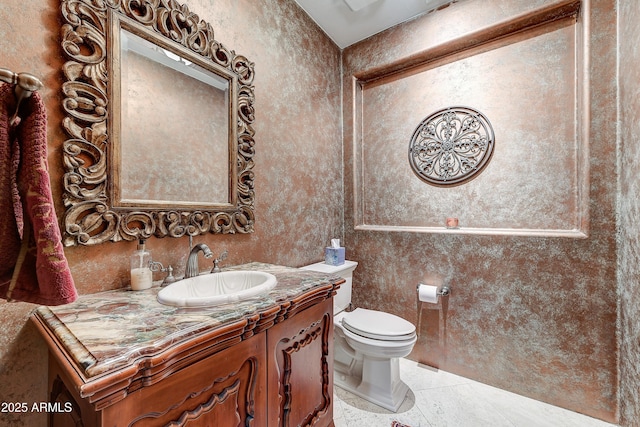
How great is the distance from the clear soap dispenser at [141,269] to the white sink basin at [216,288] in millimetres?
122

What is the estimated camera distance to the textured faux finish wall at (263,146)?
856 millimetres

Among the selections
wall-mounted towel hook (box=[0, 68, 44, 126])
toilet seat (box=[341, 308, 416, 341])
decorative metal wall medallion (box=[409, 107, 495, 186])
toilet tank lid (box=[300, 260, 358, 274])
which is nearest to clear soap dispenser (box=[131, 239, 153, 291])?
wall-mounted towel hook (box=[0, 68, 44, 126])

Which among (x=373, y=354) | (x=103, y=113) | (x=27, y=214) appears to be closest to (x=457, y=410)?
(x=373, y=354)

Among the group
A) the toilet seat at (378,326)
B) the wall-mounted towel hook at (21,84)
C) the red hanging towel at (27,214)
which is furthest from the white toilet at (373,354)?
the wall-mounted towel hook at (21,84)

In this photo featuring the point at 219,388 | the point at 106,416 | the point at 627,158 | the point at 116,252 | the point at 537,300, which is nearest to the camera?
the point at 106,416

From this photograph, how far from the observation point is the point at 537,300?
163 centimetres

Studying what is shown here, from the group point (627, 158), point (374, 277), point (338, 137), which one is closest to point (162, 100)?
point (338, 137)

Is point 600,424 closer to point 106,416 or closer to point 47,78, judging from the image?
point 106,416

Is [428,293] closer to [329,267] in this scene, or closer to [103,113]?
[329,267]

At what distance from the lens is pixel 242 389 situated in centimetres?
82

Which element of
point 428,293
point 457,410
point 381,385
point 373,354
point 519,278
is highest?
point 519,278

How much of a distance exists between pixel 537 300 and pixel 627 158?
2.94 feet

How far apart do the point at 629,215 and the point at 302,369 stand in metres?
1.78

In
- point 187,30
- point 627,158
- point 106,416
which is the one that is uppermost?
point 187,30
